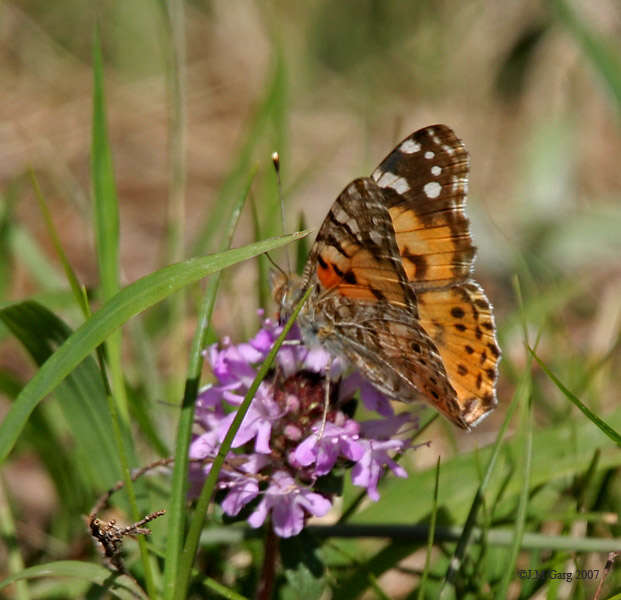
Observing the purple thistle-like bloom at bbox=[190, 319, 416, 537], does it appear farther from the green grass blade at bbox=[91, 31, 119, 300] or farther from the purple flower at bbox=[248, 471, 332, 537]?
the green grass blade at bbox=[91, 31, 119, 300]

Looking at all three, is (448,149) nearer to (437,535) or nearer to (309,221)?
(437,535)

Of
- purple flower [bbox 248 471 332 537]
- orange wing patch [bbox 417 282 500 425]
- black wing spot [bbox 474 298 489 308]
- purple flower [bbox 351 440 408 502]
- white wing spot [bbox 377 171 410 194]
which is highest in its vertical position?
white wing spot [bbox 377 171 410 194]

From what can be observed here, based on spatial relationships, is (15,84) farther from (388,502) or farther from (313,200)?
(388,502)

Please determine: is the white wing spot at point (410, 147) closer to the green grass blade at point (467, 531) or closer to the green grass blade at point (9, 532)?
the green grass blade at point (467, 531)

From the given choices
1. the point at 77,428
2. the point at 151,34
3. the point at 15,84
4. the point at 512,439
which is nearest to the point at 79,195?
the point at 77,428

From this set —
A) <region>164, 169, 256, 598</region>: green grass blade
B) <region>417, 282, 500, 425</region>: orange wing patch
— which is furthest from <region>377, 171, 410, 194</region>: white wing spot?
<region>164, 169, 256, 598</region>: green grass blade

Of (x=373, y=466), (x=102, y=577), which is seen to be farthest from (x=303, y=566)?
(x=102, y=577)

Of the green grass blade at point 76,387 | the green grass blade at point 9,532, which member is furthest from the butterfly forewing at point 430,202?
the green grass blade at point 9,532
